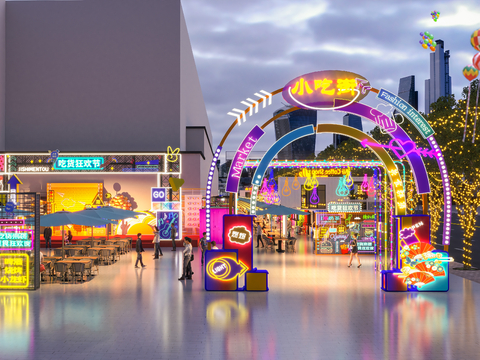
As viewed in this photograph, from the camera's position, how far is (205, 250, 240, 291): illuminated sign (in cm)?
1364

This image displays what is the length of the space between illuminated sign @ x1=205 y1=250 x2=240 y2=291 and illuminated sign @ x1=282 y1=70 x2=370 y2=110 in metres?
5.26

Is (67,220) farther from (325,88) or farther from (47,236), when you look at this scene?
(325,88)

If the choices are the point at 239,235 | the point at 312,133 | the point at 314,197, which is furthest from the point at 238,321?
the point at 314,197

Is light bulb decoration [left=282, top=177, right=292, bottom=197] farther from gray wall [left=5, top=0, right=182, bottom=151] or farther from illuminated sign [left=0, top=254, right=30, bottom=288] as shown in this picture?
illuminated sign [left=0, top=254, right=30, bottom=288]

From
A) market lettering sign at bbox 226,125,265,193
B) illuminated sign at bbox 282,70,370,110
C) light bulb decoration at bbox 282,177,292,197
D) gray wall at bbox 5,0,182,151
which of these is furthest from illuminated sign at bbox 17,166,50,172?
light bulb decoration at bbox 282,177,292,197

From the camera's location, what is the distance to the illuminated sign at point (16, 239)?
1371cm

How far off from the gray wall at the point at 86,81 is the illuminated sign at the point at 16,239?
45.8ft

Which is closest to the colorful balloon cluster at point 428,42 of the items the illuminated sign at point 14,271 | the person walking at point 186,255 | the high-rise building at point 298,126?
the person walking at point 186,255

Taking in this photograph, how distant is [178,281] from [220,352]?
7.36 m

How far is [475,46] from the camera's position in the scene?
1457cm

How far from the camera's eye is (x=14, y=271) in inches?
547

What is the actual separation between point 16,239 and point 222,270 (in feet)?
22.0

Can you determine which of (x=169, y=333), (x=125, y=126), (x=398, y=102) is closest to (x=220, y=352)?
(x=169, y=333)

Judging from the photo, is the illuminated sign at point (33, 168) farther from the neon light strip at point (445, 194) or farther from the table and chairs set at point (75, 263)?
the neon light strip at point (445, 194)
